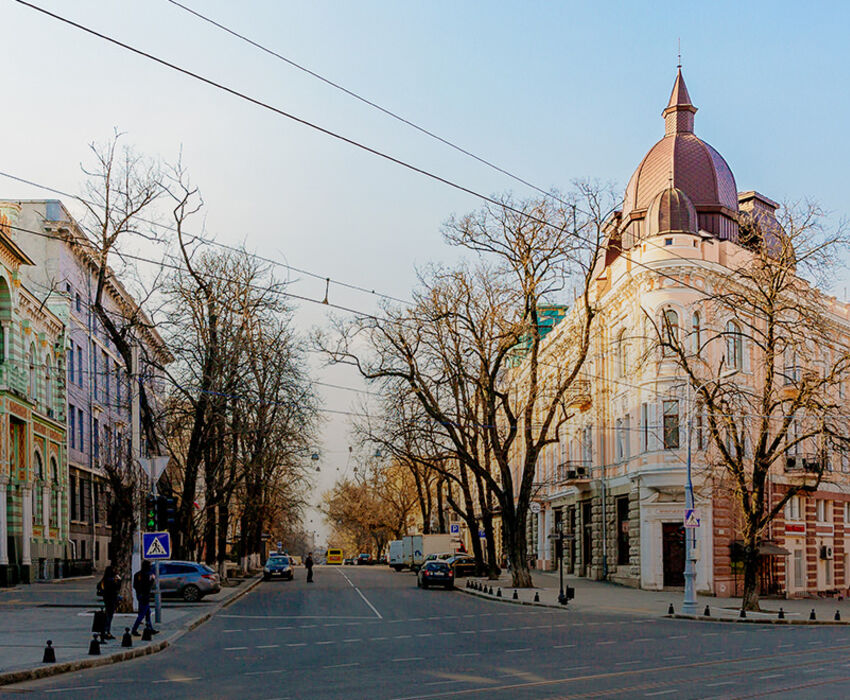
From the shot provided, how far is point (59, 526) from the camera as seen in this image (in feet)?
177

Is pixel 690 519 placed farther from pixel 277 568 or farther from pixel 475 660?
pixel 277 568

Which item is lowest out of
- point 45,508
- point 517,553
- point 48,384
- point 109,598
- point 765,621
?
point 765,621

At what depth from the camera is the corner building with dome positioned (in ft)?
150

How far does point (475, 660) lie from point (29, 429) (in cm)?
3426

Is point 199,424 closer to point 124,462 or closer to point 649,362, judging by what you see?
point 124,462

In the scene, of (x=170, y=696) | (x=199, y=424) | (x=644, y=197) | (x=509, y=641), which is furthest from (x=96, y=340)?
(x=170, y=696)

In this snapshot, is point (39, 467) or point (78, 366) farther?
point (78, 366)

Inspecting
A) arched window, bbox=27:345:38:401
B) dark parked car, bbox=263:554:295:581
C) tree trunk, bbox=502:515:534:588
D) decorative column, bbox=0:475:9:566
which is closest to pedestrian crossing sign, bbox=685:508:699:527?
tree trunk, bbox=502:515:534:588

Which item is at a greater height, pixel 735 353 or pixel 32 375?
pixel 735 353

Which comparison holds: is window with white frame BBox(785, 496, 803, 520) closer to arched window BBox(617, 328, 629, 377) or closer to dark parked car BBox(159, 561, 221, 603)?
arched window BBox(617, 328, 629, 377)

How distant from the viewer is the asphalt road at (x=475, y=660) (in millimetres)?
15031

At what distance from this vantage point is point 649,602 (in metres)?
39.1

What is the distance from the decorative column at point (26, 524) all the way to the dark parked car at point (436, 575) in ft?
58.5

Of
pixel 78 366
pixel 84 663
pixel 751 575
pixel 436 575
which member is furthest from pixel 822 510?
pixel 84 663
